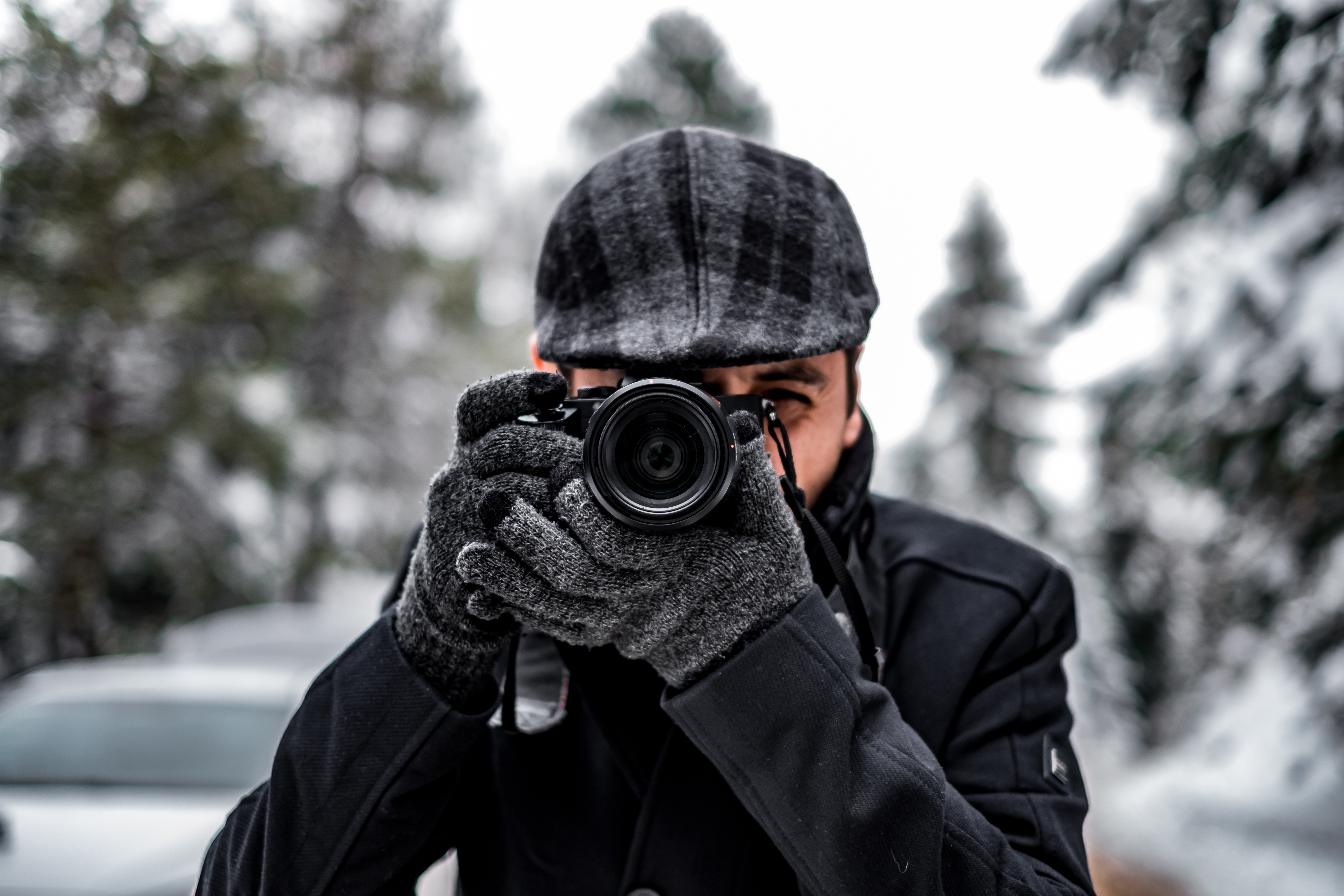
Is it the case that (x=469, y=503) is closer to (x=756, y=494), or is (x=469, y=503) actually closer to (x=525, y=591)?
(x=525, y=591)

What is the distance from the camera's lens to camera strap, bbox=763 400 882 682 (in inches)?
44.8

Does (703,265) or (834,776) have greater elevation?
(703,265)

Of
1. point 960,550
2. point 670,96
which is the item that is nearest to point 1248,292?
point 960,550

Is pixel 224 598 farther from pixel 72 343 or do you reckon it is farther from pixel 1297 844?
pixel 1297 844

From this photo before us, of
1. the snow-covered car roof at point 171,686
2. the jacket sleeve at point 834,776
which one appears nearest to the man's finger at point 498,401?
the jacket sleeve at point 834,776

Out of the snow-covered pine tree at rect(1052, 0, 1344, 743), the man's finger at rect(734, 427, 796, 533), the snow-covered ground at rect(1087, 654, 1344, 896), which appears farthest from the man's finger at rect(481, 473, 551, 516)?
the snow-covered ground at rect(1087, 654, 1344, 896)

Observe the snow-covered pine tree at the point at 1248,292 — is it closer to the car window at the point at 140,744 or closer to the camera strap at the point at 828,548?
the camera strap at the point at 828,548

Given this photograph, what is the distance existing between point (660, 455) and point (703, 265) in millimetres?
Answer: 315

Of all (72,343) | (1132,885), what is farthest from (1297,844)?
(72,343)

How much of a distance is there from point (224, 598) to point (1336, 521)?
8671 millimetres

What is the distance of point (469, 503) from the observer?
3.25ft

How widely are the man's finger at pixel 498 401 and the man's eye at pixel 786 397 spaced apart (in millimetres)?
342

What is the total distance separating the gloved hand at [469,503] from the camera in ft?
3.26

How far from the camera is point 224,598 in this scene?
8.54 m
